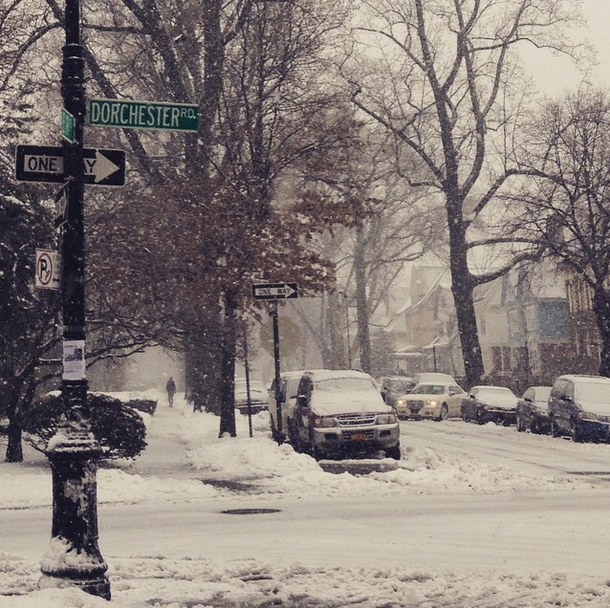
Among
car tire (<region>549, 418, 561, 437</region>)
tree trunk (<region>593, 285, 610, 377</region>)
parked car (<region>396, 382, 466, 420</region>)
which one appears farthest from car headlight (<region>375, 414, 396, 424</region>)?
parked car (<region>396, 382, 466, 420</region>)

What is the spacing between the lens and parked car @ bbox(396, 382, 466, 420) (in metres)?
45.9

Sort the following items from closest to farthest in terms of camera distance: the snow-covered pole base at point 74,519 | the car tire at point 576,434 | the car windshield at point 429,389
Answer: the snow-covered pole base at point 74,519 < the car tire at point 576,434 < the car windshield at point 429,389

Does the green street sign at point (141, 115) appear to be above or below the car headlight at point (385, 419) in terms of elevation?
above

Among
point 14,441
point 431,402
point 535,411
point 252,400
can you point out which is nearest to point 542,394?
point 535,411

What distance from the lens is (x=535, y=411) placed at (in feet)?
119

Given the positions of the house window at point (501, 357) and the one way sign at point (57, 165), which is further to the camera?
the house window at point (501, 357)

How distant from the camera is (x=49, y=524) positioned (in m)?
13.9

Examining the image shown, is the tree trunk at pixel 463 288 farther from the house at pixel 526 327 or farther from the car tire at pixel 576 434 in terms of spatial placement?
the car tire at pixel 576 434

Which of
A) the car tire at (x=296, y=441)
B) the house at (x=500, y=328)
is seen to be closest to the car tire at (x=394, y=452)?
the car tire at (x=296, y=441)

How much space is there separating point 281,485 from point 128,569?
27.5 ft

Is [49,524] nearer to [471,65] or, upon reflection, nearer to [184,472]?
[184,472]

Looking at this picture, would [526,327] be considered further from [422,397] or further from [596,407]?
[596,407]

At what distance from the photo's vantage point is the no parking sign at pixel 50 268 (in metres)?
9.16

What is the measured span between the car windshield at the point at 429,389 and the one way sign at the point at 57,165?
38.6 m
